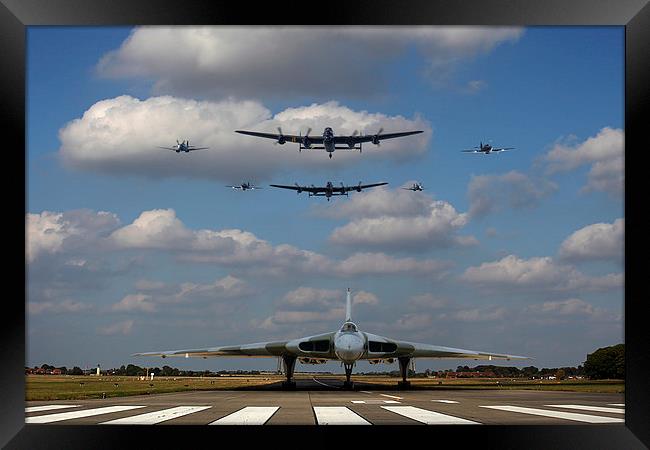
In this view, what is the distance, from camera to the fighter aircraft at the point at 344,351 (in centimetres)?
2708

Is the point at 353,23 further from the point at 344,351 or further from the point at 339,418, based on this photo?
the point at 344,351

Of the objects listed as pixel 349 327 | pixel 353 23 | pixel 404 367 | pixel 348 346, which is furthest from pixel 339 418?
pixel 404 367

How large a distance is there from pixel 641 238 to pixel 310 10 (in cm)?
477

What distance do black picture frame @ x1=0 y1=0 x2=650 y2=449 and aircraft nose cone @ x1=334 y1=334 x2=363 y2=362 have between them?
699 inches

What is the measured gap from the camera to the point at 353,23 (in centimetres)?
911

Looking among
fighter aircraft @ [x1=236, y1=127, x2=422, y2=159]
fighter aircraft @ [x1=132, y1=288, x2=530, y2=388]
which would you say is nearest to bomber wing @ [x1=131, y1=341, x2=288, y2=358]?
fighter aircraft @ [x1=132, y1=288, x2=530, y2=388]

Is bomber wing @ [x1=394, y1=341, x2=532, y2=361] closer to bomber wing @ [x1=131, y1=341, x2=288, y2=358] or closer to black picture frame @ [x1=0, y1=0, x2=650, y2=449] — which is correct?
bomber wing @ [x1=131, y1=341, x2=288, y2=358]

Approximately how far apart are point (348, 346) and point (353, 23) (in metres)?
18.8

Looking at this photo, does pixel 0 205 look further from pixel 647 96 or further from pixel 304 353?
pixel 304 353

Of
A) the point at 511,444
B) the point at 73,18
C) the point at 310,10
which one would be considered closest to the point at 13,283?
the point at 73,18

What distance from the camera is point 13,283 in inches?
345

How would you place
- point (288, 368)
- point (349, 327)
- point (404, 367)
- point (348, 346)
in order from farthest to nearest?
point (404, 367) < point (288, 368) < point (349, 327) < point (348, 346)

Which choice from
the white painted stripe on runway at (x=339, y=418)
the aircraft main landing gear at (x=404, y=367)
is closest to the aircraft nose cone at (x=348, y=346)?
the aircraft main landing gear at (x=404, y=367)

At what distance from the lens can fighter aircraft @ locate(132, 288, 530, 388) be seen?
1066 inches
